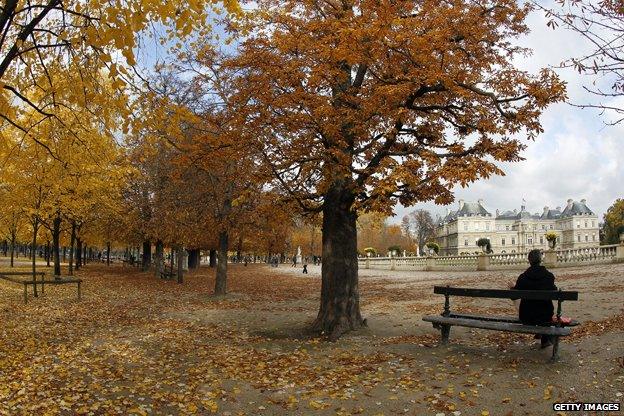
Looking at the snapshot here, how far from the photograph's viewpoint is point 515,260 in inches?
1276

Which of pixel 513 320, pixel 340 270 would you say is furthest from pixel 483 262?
pixel 513 320

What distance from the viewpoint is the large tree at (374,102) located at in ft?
29.6

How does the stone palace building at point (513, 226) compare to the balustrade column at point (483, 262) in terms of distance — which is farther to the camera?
the stone palace building at point (513, 226)

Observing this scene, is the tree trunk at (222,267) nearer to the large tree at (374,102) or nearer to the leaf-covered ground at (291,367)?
the leaf-covered ground at (291,367)

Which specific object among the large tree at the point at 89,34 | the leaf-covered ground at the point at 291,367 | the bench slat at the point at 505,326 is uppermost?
the large tree at the point at 89,34

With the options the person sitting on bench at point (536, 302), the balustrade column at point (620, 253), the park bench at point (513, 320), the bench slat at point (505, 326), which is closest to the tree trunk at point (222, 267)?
the park bench at point (513, 320)

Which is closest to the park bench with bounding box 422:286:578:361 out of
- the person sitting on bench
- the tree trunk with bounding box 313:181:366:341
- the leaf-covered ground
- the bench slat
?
the bench slat

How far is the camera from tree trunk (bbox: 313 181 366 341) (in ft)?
35.5

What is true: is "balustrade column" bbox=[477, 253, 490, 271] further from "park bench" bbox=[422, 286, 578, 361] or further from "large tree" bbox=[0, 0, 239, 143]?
"large tree" bbox=[0, 0, 239, 143]

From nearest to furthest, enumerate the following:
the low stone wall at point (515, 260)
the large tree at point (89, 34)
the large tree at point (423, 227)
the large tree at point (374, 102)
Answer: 1. the large tree at point (89, 34)
2. the large tree at point (374, 102)
3. the low stone wall at point (515, 260)
4. the large tree at point (423, 227)

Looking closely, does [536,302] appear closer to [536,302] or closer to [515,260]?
[536,302]

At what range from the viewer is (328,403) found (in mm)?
6348

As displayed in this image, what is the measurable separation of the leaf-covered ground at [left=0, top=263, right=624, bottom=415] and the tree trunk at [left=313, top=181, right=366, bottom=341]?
0.44 m

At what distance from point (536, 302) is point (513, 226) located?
447 feet
